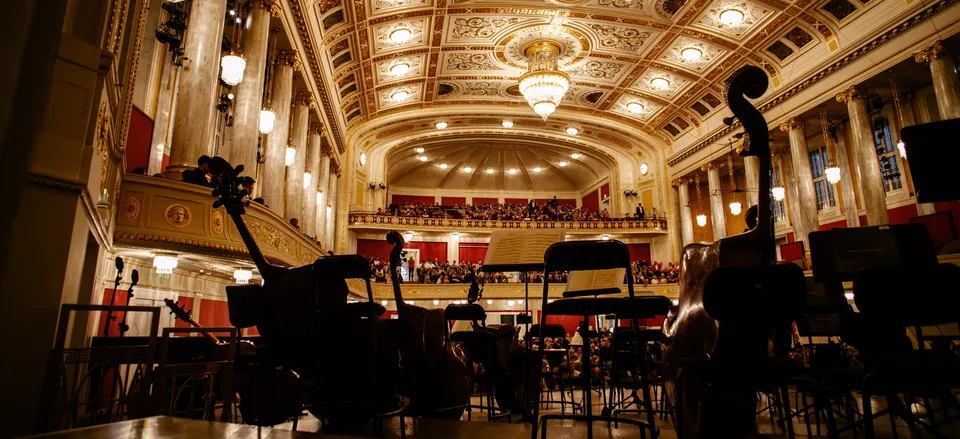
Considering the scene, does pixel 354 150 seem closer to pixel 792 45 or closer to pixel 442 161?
pixel 442 161

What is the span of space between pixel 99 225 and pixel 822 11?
18.7m

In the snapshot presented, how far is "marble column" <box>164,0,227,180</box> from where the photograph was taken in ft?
25.5

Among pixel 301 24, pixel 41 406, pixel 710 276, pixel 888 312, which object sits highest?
pixel 301 24

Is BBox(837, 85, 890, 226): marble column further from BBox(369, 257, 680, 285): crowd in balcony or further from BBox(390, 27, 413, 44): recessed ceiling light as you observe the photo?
BBox(390, 27, 413, 44): recessed ceiling light

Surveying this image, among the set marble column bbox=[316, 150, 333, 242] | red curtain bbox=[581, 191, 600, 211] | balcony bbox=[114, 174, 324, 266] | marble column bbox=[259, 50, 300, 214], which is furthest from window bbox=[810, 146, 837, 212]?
balcony bbox=[114, 174, 324, 266]

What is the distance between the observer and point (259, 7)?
1075 centimetres

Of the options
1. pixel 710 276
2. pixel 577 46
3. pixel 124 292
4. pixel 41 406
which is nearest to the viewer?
pixel 710 276

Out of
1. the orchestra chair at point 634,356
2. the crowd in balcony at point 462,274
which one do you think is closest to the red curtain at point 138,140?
the orchestra chair at point 634,356

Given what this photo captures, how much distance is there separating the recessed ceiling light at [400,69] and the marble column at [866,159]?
15.0m

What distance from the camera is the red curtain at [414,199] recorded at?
32.5 meters

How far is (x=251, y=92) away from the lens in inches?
403

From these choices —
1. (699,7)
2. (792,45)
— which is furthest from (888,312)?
(792,45)

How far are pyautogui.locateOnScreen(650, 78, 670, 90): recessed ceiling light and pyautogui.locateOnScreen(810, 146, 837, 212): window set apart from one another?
6.46 meters

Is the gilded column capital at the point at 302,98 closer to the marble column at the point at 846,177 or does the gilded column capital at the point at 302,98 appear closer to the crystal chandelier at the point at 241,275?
the crystal chandelier at the point at 241,275
